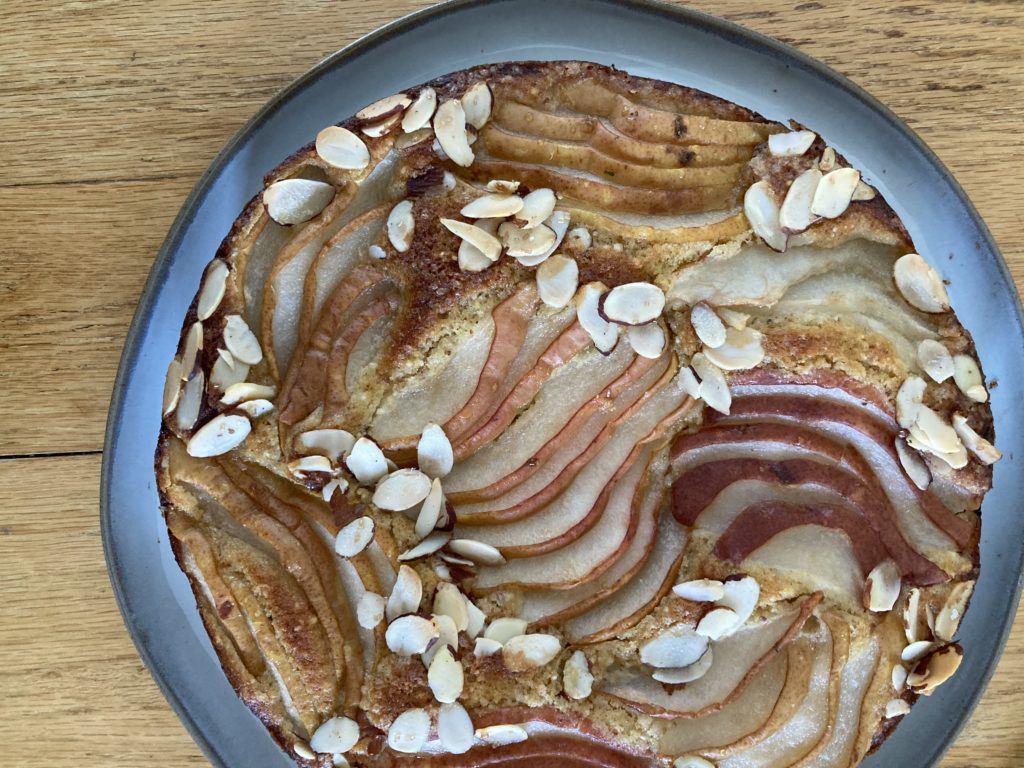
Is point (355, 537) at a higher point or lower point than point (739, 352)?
lower

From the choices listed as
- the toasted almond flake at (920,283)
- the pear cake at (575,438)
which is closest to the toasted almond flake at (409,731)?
the pear cake at (575,438)

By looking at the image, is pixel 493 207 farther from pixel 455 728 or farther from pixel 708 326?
pixel 455 728

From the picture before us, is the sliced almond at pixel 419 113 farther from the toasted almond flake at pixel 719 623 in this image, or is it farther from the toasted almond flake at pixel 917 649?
the toasted almond flake at pixel 917 649

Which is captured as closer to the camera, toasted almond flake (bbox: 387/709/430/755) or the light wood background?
toasted almond flake (bbox: 387/709/430/755)

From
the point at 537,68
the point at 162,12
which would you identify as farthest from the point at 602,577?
the point at 162,12

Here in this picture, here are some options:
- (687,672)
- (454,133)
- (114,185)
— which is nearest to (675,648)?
(687,672)

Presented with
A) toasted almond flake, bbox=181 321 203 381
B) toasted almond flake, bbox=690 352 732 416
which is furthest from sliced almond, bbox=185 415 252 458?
toasted almond flake, bbox=690 352 732 416

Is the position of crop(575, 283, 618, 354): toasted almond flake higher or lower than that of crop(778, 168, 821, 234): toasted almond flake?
lower

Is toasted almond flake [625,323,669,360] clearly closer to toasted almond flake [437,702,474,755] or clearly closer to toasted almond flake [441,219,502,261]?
toasted almond flake [441,219,502,261]

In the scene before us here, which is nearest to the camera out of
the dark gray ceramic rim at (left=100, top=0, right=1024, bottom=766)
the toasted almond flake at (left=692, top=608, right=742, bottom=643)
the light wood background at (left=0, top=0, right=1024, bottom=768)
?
the toasted almond flake at (left=692, top=608, right=742, bottom=643)
